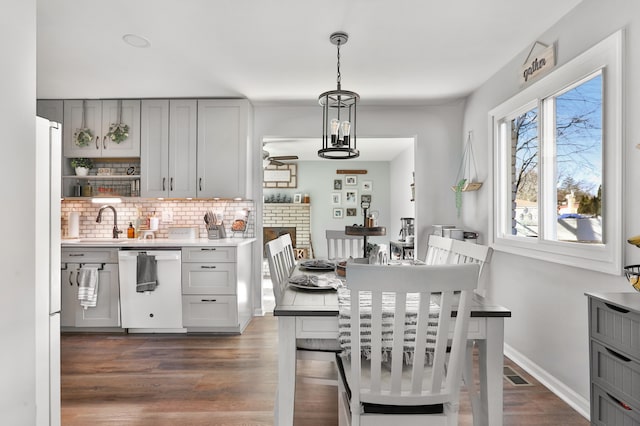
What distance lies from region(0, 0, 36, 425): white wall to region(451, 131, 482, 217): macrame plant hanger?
12.0 ft

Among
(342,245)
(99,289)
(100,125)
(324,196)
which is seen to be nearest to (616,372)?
(342,245)

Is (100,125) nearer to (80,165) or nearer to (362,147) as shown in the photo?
(80,165)

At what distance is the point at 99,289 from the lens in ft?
12.6

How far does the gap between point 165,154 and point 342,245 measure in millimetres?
2224

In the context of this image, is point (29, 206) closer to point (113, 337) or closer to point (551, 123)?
point (551, 123)

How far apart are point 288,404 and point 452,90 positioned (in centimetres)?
348

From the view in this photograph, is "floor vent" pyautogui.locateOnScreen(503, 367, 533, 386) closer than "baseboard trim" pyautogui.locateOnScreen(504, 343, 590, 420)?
No

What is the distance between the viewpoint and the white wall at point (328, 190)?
29.4ft

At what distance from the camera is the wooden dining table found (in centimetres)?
166

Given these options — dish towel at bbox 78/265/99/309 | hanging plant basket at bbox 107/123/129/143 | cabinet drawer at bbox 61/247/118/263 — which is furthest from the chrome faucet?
hanging plant basket at bbox 107/123/129/143

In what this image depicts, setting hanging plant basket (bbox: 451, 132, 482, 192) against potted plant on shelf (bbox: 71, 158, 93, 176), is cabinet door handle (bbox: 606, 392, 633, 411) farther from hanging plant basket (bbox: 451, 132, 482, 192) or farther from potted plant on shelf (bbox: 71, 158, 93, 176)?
potted plant on shelf (bbox: 71, 158, 93, 176)

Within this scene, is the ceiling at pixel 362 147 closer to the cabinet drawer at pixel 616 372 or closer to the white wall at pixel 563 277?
the white wall at pixel 563 277

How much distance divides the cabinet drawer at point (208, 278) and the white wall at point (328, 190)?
5.17 m

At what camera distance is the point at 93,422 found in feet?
7.29
